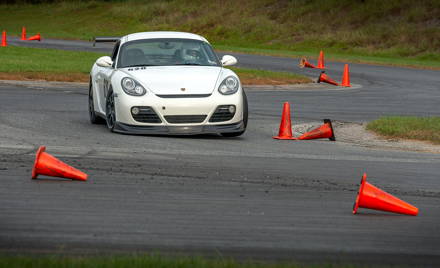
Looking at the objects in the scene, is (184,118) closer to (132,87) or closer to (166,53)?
(132,87)

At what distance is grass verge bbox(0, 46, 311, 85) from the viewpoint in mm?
26266

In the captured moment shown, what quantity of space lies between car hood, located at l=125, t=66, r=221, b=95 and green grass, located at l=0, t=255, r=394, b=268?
734 centimetres

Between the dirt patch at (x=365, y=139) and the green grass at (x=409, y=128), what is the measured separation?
0.15 meters

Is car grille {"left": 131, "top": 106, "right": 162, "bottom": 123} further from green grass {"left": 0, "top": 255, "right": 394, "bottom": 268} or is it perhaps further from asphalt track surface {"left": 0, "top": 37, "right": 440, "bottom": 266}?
green grass {"left": 0, "top": 255, "right": 394, "bottom": 268}

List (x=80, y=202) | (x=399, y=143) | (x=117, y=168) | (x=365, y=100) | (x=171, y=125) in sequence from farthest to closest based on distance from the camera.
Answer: (x=365, y=100) < (x=399, y=143) < (x=171, y=125) < (x=117, y=168) < (x=80, y=202)

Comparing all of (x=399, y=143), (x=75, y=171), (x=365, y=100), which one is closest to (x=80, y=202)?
(x=75, y=171)

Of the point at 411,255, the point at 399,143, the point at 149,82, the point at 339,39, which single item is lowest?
the point at 339,39

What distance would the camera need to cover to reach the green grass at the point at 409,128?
1493cm

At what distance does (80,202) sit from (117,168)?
2.15m

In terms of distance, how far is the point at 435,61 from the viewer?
47750 mm

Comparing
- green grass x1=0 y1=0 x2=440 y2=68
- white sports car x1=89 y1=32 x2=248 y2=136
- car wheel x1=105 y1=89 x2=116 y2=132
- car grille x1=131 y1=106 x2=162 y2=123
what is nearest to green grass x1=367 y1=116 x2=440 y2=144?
white sports car x1=89 y1=32 x2=248 y2=136

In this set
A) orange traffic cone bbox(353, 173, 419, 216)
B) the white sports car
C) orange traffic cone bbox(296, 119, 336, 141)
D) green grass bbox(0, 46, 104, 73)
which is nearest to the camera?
orange traffic cone bbox(353, 173, 419, 216)

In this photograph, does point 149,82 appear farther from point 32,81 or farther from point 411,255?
point 32,81

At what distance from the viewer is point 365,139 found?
15.0 m
